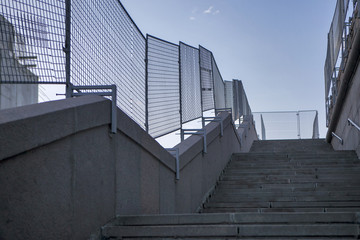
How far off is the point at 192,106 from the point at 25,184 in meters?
4.77

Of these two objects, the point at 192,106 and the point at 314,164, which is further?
the point at 314,164

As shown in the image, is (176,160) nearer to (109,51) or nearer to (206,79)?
(109,51)

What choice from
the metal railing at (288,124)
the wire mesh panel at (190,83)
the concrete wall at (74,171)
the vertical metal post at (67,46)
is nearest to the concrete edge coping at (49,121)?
the concrete wall at (74,171)

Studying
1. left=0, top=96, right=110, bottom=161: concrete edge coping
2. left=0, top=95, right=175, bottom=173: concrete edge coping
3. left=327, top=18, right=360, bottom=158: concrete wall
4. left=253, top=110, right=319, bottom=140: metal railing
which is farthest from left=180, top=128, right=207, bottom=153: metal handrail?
left=253, top=110, right=319, bottom=140: metal railing

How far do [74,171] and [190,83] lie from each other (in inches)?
169

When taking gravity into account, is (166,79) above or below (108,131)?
above

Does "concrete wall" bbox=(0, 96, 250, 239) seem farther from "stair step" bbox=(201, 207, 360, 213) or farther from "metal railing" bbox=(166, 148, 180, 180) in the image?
"stair step" bbox=(201, 207, 360, 213)

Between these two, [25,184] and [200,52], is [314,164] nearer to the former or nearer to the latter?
[200,52]

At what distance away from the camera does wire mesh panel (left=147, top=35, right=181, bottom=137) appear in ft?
19.3

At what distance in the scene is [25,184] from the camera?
2.70 meters

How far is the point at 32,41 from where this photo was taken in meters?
3.48

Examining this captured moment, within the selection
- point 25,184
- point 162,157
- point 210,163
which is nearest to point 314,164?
point 210,163

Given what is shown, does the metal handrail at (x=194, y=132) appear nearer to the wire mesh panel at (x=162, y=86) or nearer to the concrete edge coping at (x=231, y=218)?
the wire mesh panel at (x=162, y=86)

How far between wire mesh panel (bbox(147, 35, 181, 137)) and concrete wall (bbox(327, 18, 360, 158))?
358cm
